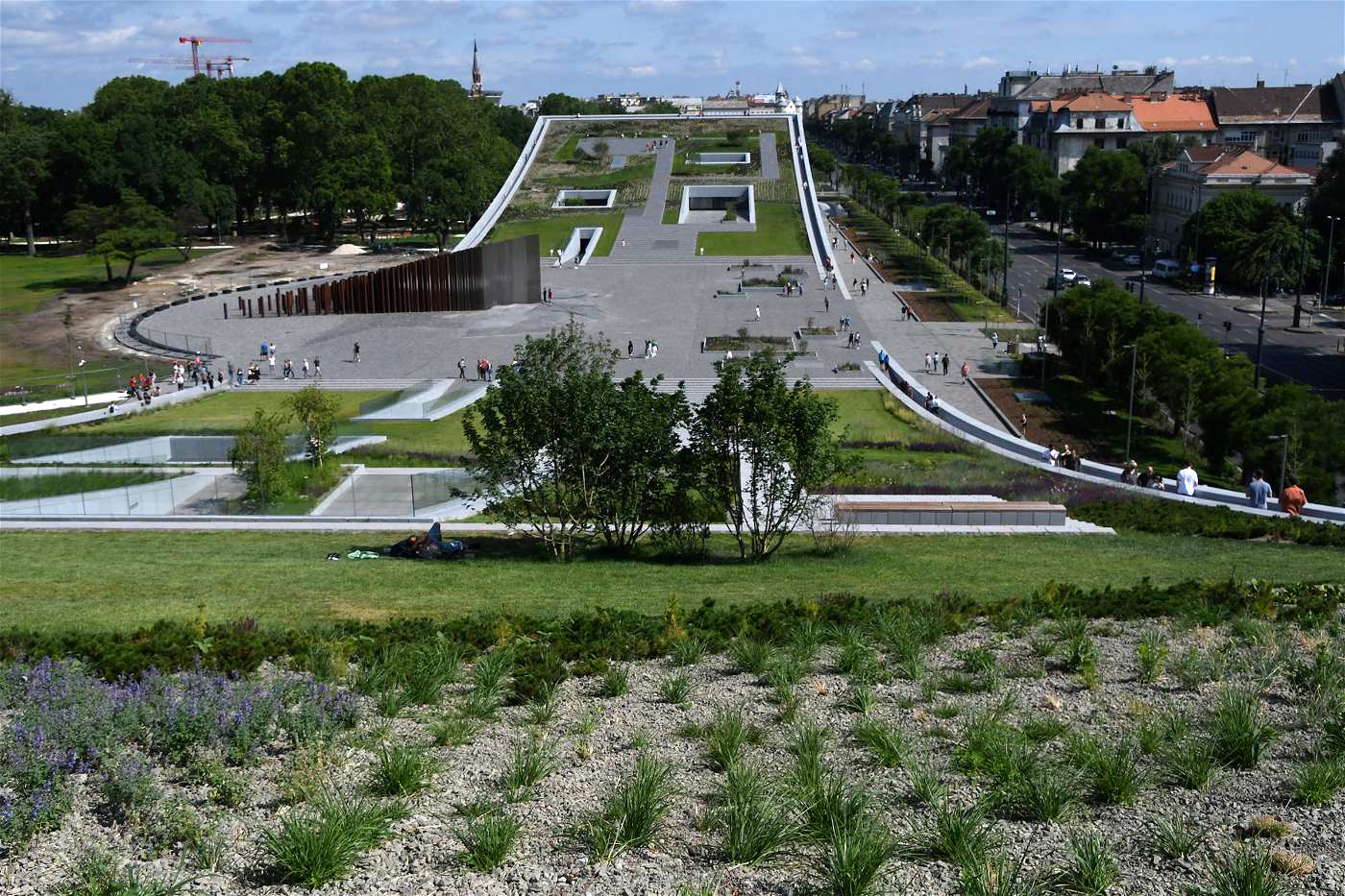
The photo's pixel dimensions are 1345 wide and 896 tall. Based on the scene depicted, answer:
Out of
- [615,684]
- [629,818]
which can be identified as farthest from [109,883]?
[615,684]

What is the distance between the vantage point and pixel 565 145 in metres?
88.9

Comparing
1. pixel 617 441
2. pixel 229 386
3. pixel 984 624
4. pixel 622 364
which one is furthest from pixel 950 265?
pixel 984 624

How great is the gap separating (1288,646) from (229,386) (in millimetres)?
35020

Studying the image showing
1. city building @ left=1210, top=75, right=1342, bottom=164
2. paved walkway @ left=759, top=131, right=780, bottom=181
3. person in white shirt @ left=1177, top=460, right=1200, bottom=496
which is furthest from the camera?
city building @ left=1210, top=75, right=1342, bottom=164

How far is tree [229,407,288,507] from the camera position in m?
23.2

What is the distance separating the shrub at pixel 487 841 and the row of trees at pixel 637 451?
10.9 meters

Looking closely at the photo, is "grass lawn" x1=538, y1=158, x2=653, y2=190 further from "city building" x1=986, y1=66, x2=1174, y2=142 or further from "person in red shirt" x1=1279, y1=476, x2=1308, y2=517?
"person in red shirt" x1=1279, y1=476, x2=1308, y2=517

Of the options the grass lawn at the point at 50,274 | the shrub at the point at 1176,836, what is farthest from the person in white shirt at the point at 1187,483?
the grass lawn at the point at 50,274

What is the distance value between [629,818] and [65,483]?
18.4 meters

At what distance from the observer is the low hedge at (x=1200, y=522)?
67.8 feet

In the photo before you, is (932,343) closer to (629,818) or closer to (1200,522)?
(1200,522)

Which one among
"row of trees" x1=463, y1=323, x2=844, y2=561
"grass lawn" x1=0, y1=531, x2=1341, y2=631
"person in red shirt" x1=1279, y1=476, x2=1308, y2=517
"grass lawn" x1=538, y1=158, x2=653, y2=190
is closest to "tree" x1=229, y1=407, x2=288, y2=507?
"grass lawn" x1=0, y1=531, x2=1341, y2=631

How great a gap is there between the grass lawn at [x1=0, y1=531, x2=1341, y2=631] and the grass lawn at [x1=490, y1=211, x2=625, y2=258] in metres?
49.1

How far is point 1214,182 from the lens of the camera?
6994 centimetres
